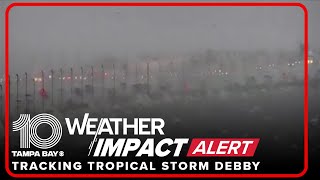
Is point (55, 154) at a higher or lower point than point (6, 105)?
lower

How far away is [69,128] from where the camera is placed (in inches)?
453

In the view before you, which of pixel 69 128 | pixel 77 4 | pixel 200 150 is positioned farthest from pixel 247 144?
pixel 77 4

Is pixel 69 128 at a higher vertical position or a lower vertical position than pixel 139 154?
higher

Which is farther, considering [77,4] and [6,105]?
[77,4]

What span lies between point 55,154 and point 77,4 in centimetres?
498

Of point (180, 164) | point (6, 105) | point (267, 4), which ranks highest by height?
point (267, 4)

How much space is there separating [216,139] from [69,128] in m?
4.69

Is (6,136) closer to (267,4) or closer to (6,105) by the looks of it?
(6,105)

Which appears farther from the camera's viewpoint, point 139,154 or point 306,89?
point 139,154

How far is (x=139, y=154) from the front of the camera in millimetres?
12133

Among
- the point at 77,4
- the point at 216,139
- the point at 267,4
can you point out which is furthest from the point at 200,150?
the point at 77,4

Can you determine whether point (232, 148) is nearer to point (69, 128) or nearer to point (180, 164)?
point (180, 164)

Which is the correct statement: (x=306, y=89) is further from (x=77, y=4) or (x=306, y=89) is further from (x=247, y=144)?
(x=77, y=4)

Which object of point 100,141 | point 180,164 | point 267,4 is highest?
point 267,4
